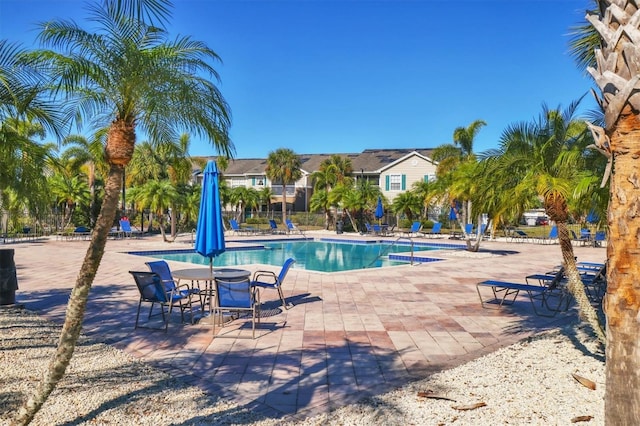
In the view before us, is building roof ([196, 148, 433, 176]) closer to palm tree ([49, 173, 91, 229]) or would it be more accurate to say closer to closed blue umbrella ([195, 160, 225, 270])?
palm tree ([49, 173, 91, 229])

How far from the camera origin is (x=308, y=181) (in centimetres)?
5234

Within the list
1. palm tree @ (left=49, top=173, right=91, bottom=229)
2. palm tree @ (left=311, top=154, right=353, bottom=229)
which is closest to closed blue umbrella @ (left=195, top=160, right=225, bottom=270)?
palm tree @ (left=49, top=173, right=91, bottom=229)

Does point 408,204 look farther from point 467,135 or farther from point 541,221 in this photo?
point 541,221

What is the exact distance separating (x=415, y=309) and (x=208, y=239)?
151 inches

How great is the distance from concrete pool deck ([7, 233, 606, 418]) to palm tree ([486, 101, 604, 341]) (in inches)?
62.3

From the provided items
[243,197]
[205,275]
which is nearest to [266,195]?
[243,197]

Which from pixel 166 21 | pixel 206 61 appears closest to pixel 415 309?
pixel 206 61

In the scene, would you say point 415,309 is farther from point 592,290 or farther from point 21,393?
point 21,393

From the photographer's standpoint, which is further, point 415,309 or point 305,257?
point 305,257

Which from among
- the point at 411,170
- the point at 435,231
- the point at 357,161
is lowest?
the point at 435,231

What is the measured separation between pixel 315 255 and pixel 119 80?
A: 18.2 meters

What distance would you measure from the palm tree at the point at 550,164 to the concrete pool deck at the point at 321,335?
1583mm

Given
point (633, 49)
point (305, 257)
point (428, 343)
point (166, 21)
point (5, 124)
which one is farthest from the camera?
point (305, 257)

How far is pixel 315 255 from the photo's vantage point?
22.1 meters
